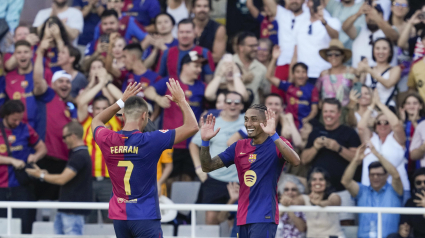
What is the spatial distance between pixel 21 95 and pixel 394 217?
6.03 m

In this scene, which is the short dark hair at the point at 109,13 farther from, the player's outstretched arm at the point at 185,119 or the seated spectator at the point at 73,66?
the player's outstretched arm at the point at 185,119

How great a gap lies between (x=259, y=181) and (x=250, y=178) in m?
0.10

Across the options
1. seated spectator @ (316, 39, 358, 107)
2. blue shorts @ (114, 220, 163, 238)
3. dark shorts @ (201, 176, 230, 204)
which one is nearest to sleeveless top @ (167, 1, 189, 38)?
seated spectator @ (316, 39, 358, 107)

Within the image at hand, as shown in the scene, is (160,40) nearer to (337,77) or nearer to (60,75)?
(60,75)

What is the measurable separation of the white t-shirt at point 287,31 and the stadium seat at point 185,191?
9.17 feet

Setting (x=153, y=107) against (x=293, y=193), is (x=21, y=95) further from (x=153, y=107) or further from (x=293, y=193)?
(x=293, y=193)

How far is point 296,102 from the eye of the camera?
33.0ft

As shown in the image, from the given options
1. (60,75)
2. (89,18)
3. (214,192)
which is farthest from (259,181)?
(89,18)

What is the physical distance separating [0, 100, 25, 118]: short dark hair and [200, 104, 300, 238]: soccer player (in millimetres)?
4334

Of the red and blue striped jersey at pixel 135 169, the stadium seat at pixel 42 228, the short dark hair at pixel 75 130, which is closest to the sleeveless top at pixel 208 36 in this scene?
the short dark hair at pixel 75 130

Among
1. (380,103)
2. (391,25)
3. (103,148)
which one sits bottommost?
(103,148)

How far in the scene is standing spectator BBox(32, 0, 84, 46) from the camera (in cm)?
1140

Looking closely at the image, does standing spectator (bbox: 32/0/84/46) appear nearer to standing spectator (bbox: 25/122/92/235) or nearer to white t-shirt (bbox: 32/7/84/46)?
white t-shirt (bbox: 32/7/84/46)

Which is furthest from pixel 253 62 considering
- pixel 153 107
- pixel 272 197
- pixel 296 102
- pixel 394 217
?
pixel 272 197
